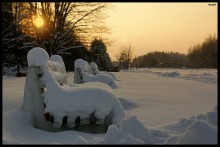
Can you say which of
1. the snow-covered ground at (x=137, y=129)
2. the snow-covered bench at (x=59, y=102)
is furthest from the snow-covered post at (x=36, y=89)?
the snow-covered ground at (x=137, y=129)

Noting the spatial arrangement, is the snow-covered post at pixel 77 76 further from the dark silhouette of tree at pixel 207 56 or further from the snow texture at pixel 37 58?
the dark silhouette of tree at pixel 207 56

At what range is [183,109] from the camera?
9086mm

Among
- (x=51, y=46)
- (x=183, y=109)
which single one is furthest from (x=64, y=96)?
(x=51, y=46)

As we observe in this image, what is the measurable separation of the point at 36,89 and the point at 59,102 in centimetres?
64

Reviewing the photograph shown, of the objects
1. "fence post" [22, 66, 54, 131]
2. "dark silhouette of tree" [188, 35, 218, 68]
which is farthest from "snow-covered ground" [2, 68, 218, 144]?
"dark silhouette of tree" [188, 35, 218, 68]

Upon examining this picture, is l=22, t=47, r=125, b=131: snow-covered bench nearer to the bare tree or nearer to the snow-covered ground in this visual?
the snow-covered ground

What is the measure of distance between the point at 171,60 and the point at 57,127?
119 meters

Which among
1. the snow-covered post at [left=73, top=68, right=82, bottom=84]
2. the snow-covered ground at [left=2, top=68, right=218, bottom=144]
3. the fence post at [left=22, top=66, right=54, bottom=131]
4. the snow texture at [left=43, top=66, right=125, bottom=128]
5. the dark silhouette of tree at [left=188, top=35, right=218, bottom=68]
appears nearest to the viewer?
the snow-covered ground at [left=2, top=68, right=218, bottom=144]

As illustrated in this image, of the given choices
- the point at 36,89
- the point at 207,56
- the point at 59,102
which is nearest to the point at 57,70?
the point at 36,89

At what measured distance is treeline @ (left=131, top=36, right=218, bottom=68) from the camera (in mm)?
74637

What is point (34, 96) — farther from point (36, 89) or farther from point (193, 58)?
point (193, 58)

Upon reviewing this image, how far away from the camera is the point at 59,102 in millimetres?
5508

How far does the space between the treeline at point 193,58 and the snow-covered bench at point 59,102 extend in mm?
48636

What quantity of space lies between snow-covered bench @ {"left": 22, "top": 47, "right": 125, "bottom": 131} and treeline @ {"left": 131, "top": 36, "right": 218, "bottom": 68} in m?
48.6
